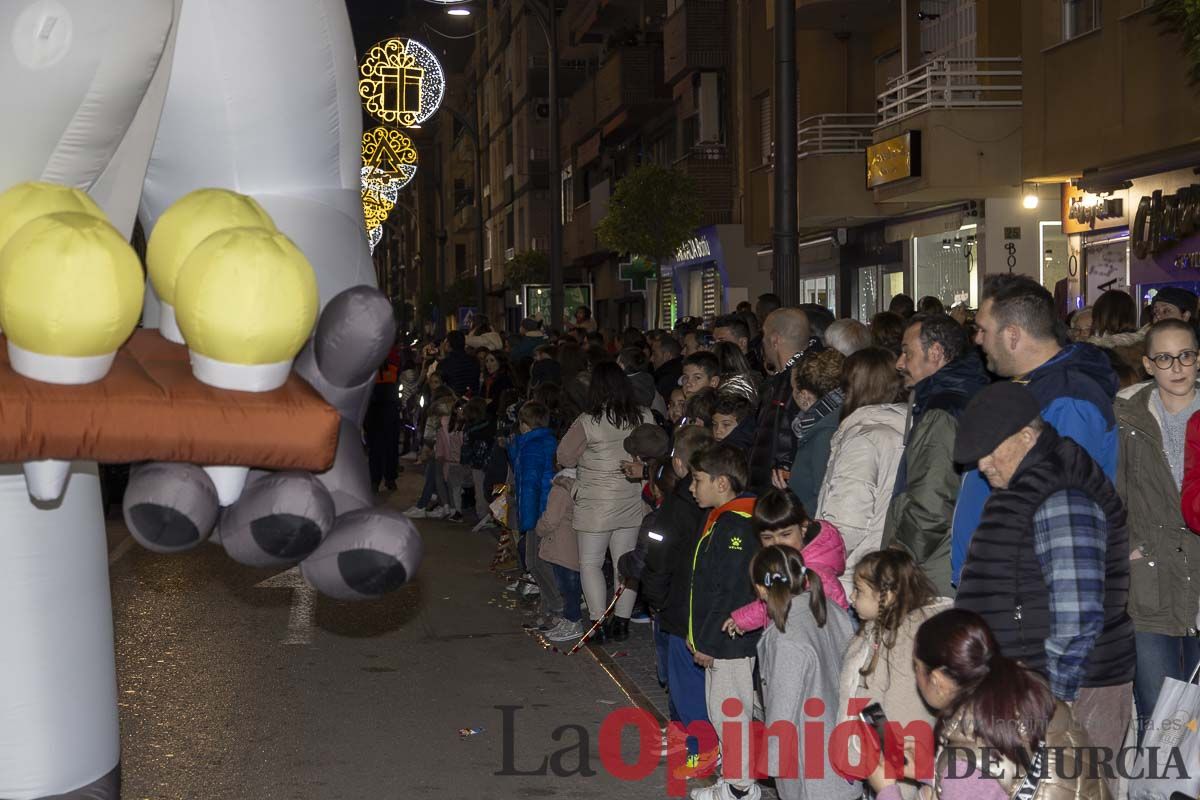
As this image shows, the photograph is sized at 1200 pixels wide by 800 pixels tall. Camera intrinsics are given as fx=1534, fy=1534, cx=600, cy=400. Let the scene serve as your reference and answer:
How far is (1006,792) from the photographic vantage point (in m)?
3.81

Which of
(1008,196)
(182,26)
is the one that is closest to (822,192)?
(1008,196)

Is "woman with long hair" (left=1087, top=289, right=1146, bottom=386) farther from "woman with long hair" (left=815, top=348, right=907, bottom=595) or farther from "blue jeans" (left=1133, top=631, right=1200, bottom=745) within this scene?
"blue jeans" (left=1133, top=631, right=1200, bottom=745)

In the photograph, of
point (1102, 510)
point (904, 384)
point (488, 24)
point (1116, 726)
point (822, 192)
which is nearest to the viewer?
point (1102, 510)

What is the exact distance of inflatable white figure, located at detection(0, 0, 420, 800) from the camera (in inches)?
96.3

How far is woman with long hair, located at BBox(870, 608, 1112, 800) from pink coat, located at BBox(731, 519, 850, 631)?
1676 mm

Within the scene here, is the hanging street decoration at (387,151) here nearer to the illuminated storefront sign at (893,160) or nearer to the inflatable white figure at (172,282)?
the illuminated storefront sign at (893,160)


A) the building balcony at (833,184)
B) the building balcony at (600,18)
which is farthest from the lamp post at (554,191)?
the building balcony at (600,18)

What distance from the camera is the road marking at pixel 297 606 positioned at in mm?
9562

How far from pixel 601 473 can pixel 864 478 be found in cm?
319

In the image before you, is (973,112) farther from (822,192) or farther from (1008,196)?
(822,192)

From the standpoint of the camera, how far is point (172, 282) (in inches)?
102

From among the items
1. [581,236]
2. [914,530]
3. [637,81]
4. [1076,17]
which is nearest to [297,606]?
[914,530]

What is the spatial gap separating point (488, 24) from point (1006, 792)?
59.3 meters

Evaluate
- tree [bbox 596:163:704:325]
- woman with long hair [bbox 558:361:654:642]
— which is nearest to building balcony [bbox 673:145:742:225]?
tree [bbox 596:163:704:325]
